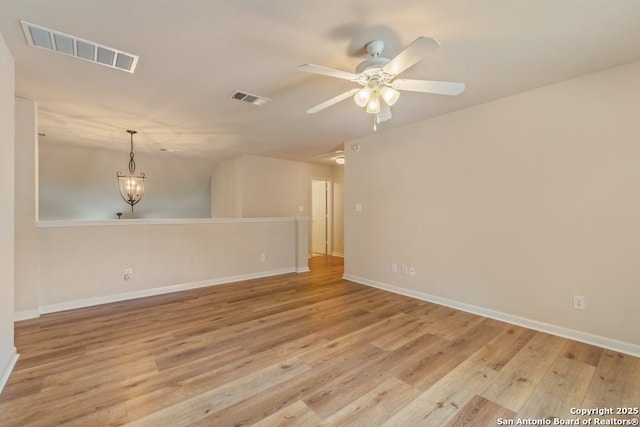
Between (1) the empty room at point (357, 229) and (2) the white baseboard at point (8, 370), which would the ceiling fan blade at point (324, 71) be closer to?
(1) the empty room at point (357, 229)

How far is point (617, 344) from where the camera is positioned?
242 centimetres

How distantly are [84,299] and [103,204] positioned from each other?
4.20 meters

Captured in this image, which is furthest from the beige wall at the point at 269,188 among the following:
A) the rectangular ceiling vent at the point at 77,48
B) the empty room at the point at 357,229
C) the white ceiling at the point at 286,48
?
the rectangular ceiling vent at the point at 77,48

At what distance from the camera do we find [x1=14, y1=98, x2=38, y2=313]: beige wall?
3.04 m

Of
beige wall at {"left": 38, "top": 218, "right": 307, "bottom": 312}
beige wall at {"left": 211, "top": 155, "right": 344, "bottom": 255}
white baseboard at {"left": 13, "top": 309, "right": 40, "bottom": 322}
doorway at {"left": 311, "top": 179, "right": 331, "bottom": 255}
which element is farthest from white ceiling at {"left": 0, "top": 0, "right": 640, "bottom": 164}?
doorway at {"left": 311, "top": 179, "right": 331, "bottom": 255}

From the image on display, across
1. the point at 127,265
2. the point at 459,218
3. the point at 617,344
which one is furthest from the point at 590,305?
the point at 127,265

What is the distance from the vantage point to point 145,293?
3.95 meters

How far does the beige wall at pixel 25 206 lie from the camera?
304 centimetres

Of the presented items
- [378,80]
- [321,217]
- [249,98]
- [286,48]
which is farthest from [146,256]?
[321,217]

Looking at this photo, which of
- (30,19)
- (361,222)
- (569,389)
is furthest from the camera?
(361,222)

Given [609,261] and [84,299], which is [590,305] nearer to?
[609,261]

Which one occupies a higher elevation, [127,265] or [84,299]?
[127,265]

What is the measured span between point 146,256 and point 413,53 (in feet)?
13.5

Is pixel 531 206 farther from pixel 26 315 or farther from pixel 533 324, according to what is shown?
pixel 26 315
